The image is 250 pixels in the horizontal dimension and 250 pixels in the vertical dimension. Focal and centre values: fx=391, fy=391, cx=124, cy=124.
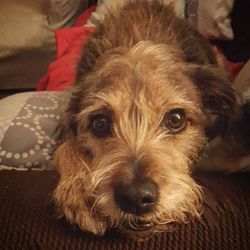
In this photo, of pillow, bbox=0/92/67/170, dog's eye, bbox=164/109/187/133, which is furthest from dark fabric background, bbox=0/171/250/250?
pillow, bbox=0/92/67/170

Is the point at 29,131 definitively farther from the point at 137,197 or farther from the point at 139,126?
the point at 137,197

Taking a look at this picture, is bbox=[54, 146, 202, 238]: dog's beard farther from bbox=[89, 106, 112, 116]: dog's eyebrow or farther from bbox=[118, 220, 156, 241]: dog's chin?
bbox=[89, 106, 112, 116]: dog's eyebrow

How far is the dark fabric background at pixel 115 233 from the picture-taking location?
101 cm

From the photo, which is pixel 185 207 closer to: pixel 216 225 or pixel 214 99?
pixel 216 225

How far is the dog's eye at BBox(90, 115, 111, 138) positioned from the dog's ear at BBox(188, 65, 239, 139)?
1.25 ft

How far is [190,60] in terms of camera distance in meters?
1.64

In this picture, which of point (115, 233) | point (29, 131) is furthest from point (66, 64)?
point (115, 233)

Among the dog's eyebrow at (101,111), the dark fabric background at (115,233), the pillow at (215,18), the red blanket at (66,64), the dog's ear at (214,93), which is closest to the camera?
the dark fabric background at (115,233)

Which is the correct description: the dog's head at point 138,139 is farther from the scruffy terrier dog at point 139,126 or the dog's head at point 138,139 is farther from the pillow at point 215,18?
the pillow at point 215,18

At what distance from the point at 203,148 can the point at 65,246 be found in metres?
0.66

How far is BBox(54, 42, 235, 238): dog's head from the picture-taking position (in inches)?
41.9

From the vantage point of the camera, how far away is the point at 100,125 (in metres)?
1.38

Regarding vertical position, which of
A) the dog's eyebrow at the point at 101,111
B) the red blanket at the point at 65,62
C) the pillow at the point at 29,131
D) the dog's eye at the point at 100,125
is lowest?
the red blanket at the point at 65,62

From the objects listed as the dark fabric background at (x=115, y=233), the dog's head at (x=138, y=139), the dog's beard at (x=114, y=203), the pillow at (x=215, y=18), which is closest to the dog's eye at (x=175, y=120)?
the dog's head at (x=138, y=139)
